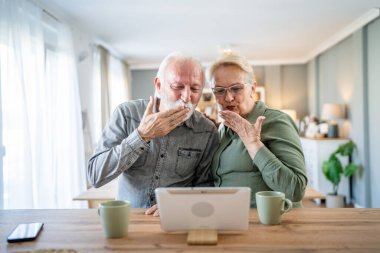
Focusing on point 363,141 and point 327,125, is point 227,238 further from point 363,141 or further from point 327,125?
point 327,125

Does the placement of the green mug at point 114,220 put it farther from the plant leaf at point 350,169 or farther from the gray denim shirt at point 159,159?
the plant leaf at point 350,169

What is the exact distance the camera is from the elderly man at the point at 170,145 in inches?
60.1

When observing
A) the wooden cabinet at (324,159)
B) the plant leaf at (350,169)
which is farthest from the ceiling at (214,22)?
the plant leaf at (350,169)

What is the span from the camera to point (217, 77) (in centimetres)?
162

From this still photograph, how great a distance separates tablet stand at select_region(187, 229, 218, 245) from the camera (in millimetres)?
898

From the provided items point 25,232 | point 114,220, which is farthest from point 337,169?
point 25,232

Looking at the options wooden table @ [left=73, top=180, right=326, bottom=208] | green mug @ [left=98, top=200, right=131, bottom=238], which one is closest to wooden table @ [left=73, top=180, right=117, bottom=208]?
wooden table @ [left=73, top=180, right=326, bottom=208]

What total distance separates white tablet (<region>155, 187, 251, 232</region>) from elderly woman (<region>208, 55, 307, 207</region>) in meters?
0.40

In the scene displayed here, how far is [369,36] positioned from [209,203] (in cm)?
414

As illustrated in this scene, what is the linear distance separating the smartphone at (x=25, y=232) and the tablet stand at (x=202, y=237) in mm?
432

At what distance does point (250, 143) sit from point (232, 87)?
34cm

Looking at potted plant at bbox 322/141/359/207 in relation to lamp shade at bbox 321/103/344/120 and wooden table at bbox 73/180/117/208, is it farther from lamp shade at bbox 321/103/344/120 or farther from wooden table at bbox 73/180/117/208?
wooden table at bbox 73/180/117/208

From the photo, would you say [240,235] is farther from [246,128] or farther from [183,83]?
[183,83]

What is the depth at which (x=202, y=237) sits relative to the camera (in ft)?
3.02
